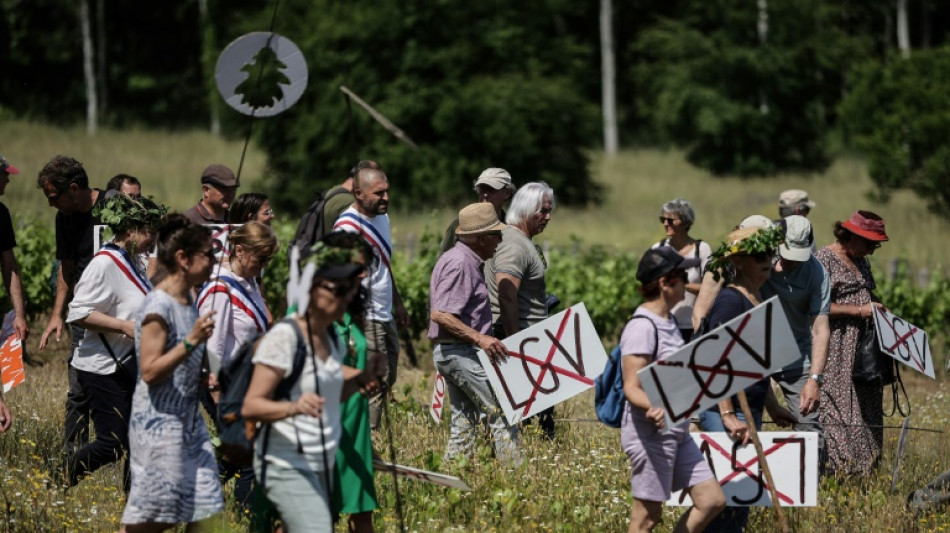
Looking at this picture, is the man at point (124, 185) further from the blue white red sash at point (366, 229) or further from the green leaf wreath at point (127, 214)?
the green leaf wreath at point (127, 214)

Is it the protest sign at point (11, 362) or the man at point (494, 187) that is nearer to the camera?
the protest sign at point (11, 362)

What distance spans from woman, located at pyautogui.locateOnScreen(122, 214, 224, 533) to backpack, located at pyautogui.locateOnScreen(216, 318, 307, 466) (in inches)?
11.1

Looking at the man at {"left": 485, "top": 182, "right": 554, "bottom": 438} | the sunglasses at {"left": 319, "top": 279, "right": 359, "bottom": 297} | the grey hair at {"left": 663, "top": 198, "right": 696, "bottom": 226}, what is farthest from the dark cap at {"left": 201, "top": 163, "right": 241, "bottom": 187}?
the sunglasses at {"left": 319, "top": 279, "right": 359, "bottom": 297}

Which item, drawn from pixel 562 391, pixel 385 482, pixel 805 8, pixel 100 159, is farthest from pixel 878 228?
pixel 805 8

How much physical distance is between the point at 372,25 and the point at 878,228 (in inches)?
1134

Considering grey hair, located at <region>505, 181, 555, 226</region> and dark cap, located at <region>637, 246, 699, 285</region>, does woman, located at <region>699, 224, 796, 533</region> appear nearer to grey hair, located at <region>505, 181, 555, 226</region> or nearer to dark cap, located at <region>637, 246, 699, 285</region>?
dark cap, located at <region>637, 246, 699, 285</region>

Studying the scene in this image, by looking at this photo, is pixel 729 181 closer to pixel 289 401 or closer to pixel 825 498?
pixel 825 498

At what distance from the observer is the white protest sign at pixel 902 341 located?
26.6 feet

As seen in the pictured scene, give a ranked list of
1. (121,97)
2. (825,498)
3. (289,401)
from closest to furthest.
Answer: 1. (289,401)
2. (825,498)
3. (121,97)

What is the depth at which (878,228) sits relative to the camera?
816 cm

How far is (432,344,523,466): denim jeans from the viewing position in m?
7.70

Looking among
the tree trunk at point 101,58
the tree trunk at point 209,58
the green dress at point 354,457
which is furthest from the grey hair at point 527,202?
the tree trunk at point 101,58

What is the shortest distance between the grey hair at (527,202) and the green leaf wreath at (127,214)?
8.02 ft

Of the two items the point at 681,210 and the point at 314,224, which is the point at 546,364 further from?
the point at 681,210
